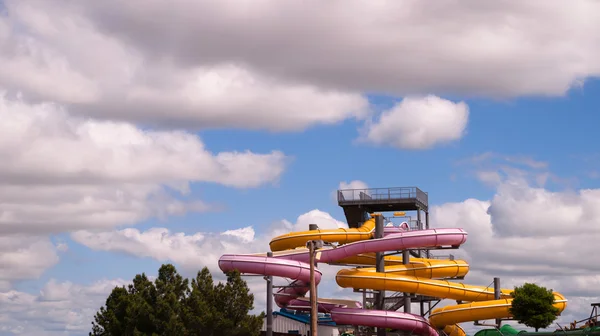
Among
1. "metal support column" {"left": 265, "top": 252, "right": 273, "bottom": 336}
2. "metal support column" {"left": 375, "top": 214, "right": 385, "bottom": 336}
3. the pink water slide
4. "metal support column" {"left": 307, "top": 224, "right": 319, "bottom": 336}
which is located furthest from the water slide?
"metal support column" {"left": 307, "top": 224, "right": 319, "bottom": 336}

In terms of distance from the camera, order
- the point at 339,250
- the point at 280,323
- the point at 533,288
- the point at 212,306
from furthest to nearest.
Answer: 1. the point at 280,323
2. the point at 339,250
3. the point at 533,288
4. the point at 212,306

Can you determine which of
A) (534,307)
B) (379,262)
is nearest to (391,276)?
(379,262)

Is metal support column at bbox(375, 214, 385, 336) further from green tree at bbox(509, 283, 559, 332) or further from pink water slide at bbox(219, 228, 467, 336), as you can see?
green tree at bbox(509, 283, 559, 332)

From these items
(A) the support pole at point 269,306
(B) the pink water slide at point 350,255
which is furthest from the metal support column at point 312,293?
(B) the pink water slide at point 350,255

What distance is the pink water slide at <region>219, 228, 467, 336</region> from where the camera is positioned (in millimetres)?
69125

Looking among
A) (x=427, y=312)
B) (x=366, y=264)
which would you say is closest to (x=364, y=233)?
(x=366, y=264)

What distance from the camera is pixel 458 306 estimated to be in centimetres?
7100

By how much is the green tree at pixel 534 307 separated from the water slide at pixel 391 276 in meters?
1.75

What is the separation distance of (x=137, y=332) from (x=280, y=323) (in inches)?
890

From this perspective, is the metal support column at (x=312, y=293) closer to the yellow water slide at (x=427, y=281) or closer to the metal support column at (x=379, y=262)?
the yellow water slide at (x=427, y=281)

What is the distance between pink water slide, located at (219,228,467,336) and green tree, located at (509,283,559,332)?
670cm

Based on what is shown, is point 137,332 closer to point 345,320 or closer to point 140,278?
point 140,278

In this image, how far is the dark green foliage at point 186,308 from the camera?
6288 cm

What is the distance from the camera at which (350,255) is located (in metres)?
73.4
